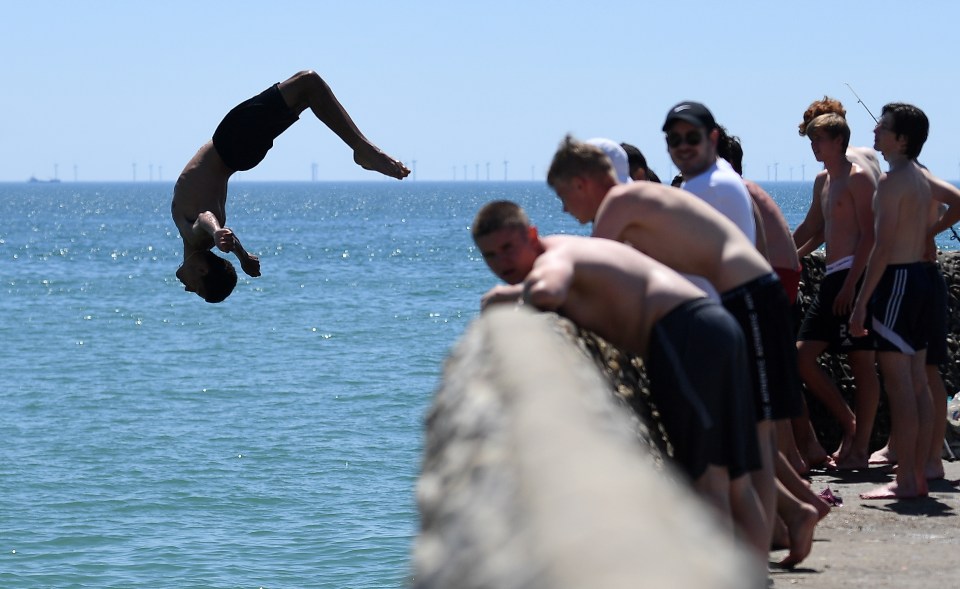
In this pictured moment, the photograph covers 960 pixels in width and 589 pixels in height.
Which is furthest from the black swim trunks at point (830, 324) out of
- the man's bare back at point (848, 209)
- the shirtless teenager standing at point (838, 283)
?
the man's bare back at point (848, 209)

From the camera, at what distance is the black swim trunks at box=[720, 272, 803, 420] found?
506 cm

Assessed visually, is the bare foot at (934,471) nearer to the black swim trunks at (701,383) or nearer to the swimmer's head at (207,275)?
the black swim trunks at (701,383)

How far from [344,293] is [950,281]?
4310cm

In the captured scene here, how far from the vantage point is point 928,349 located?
7.44 metres

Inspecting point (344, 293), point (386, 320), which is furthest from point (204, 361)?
point (344, 293)

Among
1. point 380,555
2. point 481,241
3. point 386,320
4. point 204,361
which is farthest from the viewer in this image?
point 386,320

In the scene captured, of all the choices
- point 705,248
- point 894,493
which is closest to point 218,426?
point 894,493

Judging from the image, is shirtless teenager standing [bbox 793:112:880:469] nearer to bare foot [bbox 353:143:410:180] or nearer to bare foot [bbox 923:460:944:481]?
bare foot [bbox 923:460:944:481]

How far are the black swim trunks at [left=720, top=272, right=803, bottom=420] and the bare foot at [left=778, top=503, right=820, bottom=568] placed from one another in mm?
655

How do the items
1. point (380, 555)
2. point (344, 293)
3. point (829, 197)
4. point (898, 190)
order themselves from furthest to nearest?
point (344, 293), point (380, 555), point (829, 197), point (898, 190)

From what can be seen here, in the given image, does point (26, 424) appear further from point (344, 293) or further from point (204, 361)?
point (344, 293)

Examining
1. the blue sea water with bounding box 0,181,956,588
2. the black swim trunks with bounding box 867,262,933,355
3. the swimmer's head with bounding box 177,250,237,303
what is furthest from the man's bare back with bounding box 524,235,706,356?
the black swim trunks with bounding box 867,262,933,355

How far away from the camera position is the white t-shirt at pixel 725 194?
548 cm

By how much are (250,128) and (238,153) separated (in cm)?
15
